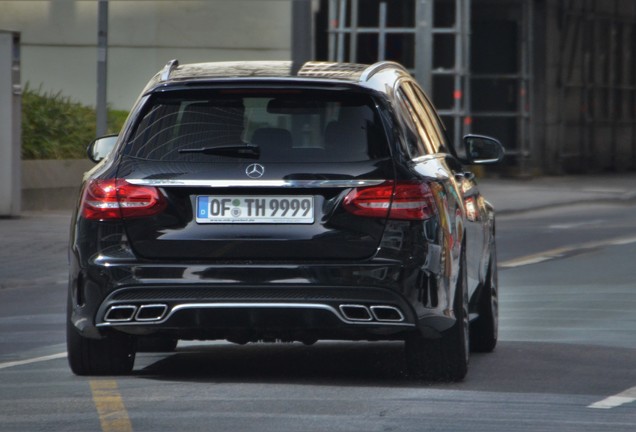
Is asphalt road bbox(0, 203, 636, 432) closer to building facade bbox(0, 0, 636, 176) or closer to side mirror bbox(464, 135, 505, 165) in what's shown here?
side mirror bbox(464, 135, 505, 165)

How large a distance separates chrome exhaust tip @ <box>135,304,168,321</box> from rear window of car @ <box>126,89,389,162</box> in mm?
680

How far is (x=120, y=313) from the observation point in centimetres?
824

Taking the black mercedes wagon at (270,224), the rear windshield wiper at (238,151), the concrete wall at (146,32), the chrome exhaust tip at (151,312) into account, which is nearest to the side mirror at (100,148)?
the black mercedes wagon at (270,224)

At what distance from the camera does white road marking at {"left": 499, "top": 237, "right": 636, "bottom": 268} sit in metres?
16.9

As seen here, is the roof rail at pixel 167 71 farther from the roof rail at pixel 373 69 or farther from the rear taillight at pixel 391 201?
the rear taillight at pixel 391 201

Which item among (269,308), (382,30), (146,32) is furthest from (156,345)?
(382,30)

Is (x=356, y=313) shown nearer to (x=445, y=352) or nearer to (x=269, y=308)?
(x=269, y=308)

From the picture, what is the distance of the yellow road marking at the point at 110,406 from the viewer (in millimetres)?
7246

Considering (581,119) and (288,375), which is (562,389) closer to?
(288,375)

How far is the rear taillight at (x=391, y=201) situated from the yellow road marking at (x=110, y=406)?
52.4 inches

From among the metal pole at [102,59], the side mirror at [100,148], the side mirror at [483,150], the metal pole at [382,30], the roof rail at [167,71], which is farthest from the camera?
the metal pole at [382,30]

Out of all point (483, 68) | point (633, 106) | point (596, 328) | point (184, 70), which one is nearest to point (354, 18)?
point (483, 68)

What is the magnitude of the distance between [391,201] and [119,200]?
1.23 meters

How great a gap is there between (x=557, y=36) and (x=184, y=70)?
26.7 m
